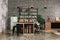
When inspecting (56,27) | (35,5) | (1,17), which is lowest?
(56,27)

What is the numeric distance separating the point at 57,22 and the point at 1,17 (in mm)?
4940

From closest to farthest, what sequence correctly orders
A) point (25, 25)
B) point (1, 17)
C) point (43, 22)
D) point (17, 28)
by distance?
point (17, 28) < point (25, 25) < point (1, 17) < point (43, 22)

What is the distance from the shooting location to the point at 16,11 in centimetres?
1396

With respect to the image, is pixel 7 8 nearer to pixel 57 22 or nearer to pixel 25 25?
pixel 25 25

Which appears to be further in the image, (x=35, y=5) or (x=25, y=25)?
(x=35, y=5)

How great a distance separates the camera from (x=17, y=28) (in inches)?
407

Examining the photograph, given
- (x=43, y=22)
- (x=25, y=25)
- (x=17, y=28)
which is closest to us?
(x=17, y=28)

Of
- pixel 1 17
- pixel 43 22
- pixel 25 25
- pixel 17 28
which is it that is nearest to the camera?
pixel 17 28

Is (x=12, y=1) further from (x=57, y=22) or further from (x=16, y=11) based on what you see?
(x=57, y=22)

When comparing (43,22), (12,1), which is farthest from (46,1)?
(12,1)

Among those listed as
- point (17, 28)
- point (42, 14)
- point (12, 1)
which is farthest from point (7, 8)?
point (17, 28)

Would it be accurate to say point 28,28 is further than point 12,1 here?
No

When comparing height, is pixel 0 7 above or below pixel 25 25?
above

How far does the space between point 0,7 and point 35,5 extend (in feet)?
12.0
